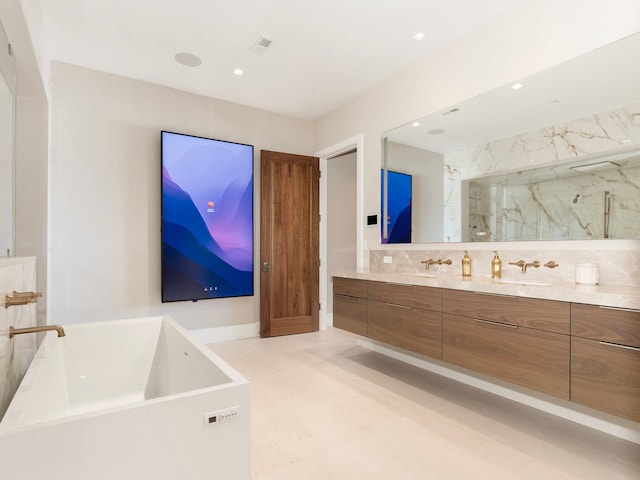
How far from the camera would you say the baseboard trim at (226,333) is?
3.97 m

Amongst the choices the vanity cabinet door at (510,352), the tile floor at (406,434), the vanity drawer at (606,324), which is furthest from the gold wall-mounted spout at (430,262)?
the vanity drawer at (606,324)

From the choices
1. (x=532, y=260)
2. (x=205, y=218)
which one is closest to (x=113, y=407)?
(x=532, y=260)

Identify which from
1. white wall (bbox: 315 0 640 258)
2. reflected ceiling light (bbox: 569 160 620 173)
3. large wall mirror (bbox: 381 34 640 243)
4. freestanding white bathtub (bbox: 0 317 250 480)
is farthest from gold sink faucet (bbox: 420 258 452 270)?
freestanding white bathtub (bbox: 0 317 250 480)

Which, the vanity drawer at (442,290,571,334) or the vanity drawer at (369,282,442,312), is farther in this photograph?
the vanity drawer at (369,282,442,312)

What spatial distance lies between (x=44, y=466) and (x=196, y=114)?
12.4ft

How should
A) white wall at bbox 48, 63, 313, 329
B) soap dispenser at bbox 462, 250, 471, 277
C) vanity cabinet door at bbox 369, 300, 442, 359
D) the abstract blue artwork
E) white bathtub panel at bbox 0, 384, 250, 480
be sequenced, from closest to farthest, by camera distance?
1. white bathtub panel at bbox 0, 384, 250, 480
2. vanity cabinet door at bbox 369, 300, 442, 359
3. soap dispenser at bbox 462, 250, 471, 277
4. white wall at bbox 48, 63, 313, 329
5. the abstract blue artwork

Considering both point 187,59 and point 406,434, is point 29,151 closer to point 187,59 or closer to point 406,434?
point 187,59

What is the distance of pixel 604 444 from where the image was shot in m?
1.94

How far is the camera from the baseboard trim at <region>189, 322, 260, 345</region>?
13.0 feet

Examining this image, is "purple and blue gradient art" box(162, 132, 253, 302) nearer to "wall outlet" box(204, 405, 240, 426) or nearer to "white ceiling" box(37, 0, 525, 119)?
"white ceiling" box(37, 0, 525, 119)

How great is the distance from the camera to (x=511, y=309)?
2.01 meters

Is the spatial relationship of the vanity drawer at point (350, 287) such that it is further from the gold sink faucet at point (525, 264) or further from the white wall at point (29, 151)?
the white wall at point (29, 151)

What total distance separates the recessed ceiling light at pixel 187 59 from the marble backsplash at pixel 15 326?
2.25m

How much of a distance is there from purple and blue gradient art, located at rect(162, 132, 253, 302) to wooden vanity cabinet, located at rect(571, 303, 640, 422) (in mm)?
3247
